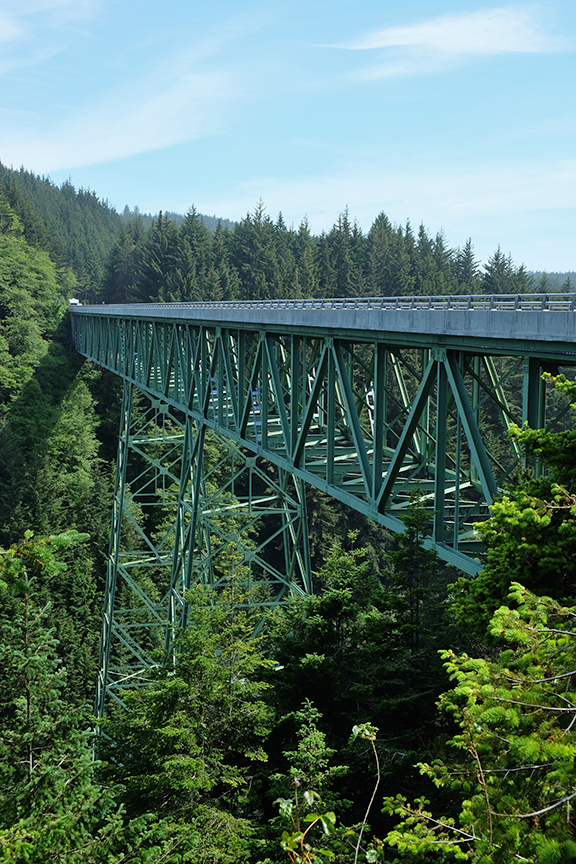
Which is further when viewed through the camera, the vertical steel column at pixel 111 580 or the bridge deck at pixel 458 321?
the vertical steel column at pixel 111 580

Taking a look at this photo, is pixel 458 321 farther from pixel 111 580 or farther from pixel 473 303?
pixel 111 580

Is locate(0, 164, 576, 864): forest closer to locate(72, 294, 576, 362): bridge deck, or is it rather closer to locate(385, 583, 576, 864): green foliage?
locate(385, 583, 576, 864): green foliage

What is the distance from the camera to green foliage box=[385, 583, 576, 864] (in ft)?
13.3

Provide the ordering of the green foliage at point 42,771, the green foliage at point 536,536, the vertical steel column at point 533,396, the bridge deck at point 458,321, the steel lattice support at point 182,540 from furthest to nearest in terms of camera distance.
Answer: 1. the steel lattice support at point 182,540
2. the green foliage at point 42,771
3. the vertical steel column at point 533,396
4. the bridge deck at point 458,321
5. the green foliage at point 536,536

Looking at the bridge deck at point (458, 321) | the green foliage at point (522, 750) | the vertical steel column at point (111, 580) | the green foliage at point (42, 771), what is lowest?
the vertical steel column at point (111, 580)

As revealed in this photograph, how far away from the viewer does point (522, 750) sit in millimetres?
4254

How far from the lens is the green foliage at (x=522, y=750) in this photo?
13.3ft

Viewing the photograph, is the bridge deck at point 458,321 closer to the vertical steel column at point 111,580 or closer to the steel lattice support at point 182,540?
the steel lattice support at point 182,540

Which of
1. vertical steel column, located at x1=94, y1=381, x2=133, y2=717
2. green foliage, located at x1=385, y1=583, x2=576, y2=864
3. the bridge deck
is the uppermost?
the bridge deck

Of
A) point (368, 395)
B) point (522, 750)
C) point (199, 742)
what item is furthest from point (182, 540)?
point (522, 750)

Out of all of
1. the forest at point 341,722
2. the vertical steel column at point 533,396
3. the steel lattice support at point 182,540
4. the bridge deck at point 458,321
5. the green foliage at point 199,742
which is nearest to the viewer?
the forest at point 341,722

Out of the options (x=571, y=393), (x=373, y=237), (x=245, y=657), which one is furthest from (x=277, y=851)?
(x=373, y=237)

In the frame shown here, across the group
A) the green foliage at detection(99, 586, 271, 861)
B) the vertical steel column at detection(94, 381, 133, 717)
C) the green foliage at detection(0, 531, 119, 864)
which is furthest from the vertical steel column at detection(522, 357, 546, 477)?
the vertical steel column at detection(94, 381, 133, 717)

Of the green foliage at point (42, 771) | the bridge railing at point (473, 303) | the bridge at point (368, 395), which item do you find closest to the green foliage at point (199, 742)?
the green foliage at point (42, 771)
